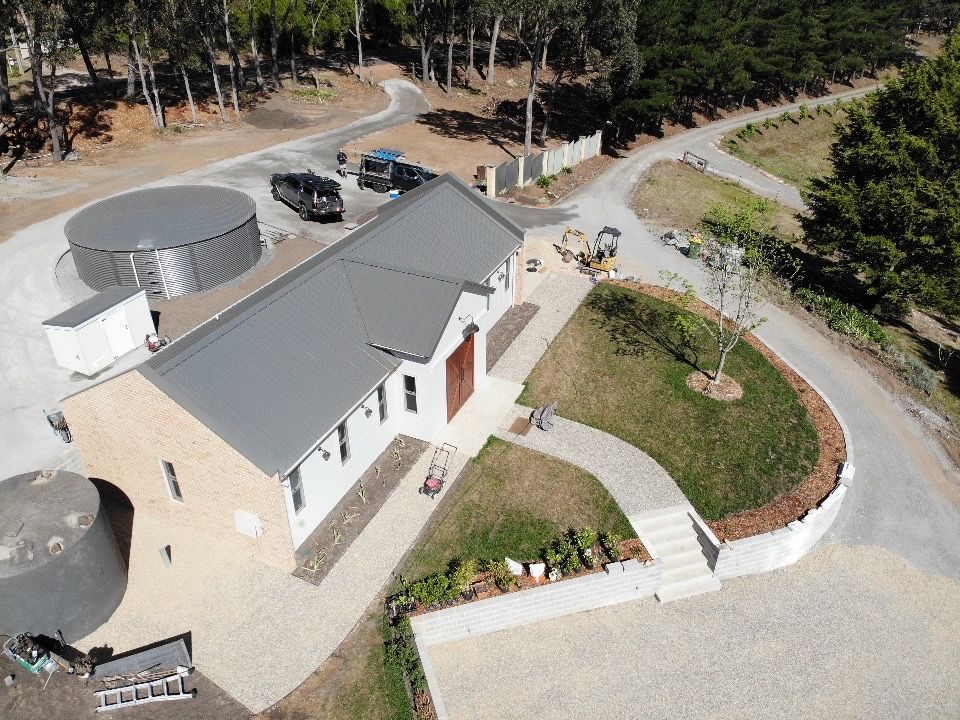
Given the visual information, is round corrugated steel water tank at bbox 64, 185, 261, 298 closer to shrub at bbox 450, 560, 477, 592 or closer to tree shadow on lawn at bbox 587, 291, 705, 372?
tree shadow on lawn at bbox 587, 291, 705, 372

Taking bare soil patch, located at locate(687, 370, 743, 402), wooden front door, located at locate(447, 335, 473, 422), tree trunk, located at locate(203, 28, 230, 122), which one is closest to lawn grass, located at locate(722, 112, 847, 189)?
bare soil patch, located at locate(687, 370, 743, 402)

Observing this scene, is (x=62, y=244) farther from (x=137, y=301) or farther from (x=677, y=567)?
(x=677, y=567)

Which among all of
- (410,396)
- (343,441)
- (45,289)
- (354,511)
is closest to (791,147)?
(410,396)

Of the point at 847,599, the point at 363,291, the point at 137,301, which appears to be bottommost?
the point at 847,599

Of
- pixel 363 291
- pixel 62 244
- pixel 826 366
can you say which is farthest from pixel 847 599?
pixel 62 244

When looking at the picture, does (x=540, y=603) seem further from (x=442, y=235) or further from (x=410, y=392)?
(x=442, y=235)

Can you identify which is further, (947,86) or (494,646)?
(947,86)
